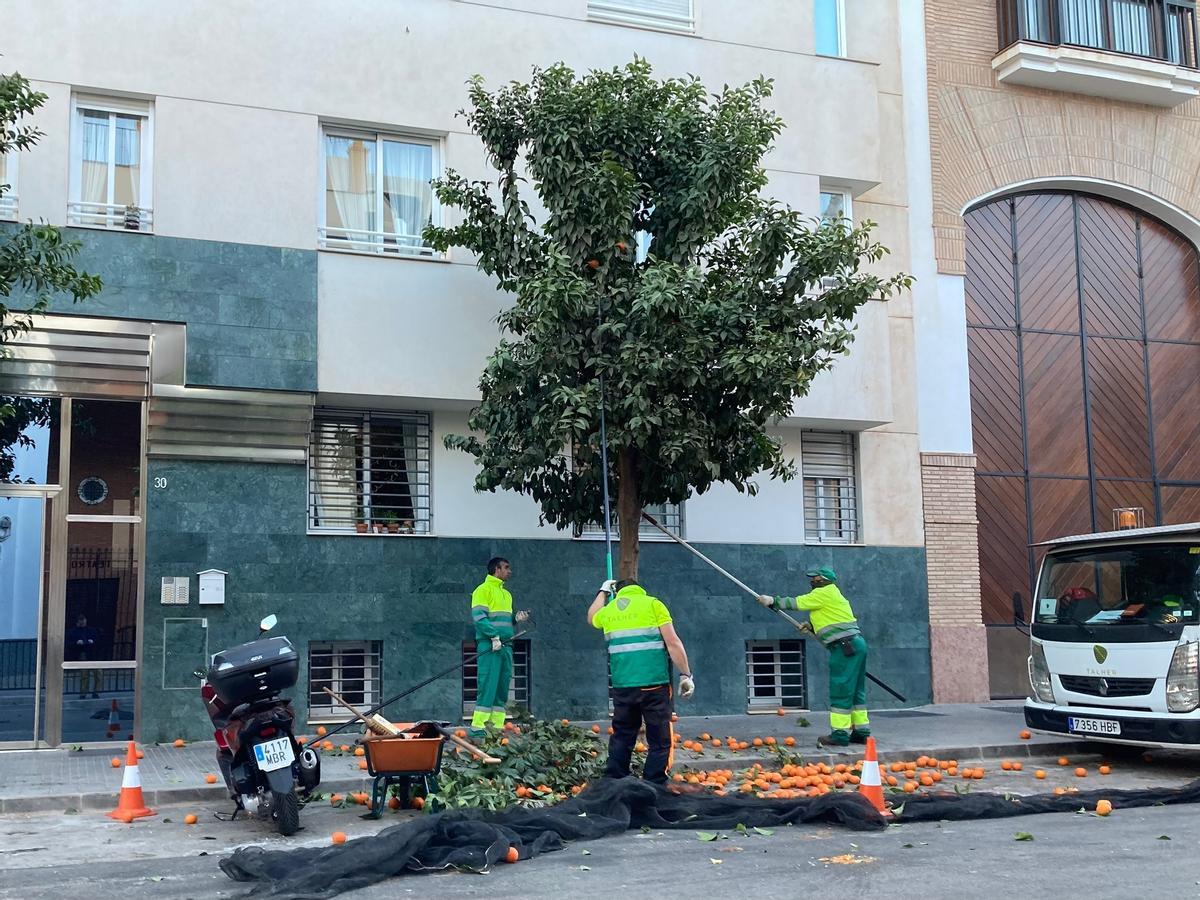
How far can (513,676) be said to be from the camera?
48.4 ft

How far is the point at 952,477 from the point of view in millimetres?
17188

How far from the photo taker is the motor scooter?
872 centimetres

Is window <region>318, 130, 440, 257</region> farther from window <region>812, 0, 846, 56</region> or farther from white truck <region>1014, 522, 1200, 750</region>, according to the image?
white truck <region>1014, 522, 1200, 750</region>

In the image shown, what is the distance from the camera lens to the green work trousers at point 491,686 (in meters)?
13.0

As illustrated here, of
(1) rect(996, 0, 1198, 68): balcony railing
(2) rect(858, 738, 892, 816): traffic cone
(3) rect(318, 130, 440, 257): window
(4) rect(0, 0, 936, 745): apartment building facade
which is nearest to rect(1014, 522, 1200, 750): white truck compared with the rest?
(2) rect(858, 738, 892, 816): traffic cone

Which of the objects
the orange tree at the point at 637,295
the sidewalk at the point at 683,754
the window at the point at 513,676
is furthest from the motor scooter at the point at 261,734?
the window at the point at 513,676

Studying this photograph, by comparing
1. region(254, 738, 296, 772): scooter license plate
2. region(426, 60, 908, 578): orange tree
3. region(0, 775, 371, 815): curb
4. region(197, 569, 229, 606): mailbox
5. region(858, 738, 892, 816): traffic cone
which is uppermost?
region(426, 60, 908, 578): orange tree

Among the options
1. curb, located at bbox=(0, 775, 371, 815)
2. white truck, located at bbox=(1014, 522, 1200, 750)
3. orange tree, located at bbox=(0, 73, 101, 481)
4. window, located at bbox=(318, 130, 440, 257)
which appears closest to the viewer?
curb, located at bbox=(0, 775, 371, 815)

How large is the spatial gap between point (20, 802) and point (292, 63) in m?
8.00

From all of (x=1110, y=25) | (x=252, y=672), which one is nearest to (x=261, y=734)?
(x=252, y=672)

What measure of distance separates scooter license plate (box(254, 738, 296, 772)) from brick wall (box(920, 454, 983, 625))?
10101 millimetres

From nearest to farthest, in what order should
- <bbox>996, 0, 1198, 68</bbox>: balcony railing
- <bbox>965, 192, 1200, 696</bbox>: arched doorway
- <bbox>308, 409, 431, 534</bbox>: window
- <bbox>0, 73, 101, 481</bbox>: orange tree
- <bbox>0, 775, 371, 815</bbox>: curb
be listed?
<bbox>0, 775, 371, 815</bbox>: curb < <bbox>0, 73, 101, 481</bbox>: orange tree < <bbox>308, 409, 431, 534</bbox>: window < <bbox>965, 192, 1200, 696</bbox>: arched doorway < <bbox>996, 0, 1198, 68</bbox>: balcony railing

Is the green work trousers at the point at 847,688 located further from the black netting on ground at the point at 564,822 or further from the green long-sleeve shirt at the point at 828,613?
the black netting on ground at the point at 564,822

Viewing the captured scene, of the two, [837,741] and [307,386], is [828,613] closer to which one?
[837,741]
